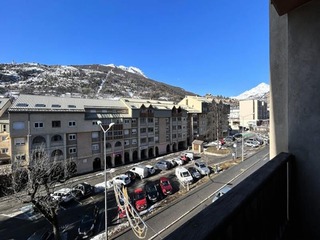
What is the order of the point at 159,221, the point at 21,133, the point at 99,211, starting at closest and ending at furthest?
the point at 159,221 < the point at 99,211 < the point at 21,133

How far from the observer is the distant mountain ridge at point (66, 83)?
99.4 m

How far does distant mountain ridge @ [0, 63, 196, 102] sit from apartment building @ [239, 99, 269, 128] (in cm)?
4009

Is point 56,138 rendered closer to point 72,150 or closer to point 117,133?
point 72,150

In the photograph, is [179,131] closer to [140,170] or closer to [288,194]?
[140,170]

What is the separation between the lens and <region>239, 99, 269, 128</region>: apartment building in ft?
263

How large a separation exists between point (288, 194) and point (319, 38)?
1.83m

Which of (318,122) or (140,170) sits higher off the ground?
(318,122)

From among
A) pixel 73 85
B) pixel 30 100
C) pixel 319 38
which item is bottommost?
pixel 319 38

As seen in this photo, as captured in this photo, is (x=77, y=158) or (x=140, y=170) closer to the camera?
(x=140, y=170)

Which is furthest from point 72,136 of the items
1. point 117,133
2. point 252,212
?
point 252,212

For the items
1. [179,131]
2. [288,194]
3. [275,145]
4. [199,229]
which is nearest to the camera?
[199,229]

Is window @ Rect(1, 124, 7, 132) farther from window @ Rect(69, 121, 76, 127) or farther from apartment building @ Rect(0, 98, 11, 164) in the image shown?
window @ Rect(69, 121, 76, 127)

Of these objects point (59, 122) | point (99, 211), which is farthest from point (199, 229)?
point (59, 122)

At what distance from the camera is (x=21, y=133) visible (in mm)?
23719
